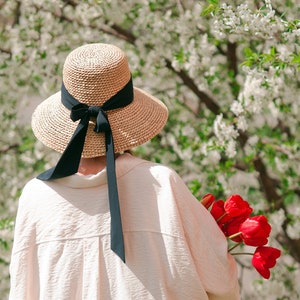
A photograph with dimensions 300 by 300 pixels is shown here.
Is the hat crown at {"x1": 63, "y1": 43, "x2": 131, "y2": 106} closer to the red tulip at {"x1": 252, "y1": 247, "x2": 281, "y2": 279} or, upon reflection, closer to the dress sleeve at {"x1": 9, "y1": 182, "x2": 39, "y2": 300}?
the dress sleeve at {"x1": 9, "y1": 182, "x2": 39, "y2": 300}

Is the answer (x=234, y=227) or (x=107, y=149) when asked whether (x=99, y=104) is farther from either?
(x=234, y=227)

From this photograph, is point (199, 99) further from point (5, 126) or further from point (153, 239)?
point (153, 239)

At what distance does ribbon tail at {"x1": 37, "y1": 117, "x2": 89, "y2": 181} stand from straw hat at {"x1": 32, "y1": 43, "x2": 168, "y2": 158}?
29 millimetres

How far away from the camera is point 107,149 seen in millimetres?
2215

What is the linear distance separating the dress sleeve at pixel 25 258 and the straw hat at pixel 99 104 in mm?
205

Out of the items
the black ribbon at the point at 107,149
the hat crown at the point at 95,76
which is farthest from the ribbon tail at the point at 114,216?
the hat crown at the point at 95,76

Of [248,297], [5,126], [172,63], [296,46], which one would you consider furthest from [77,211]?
[248,297]

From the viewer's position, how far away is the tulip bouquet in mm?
2328

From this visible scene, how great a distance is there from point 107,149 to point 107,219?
0.19 meters

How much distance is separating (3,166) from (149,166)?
2.45 m

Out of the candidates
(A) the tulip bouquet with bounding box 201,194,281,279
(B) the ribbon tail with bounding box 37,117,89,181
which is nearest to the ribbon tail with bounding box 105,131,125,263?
(B) the ribbon tail with bounding box 37,117,89,181

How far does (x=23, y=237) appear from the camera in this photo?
2252mm

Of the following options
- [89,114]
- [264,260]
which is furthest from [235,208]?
[89,114]

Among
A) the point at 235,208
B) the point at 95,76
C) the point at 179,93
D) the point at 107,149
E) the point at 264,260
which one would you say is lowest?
Answer: the point at 179,93
